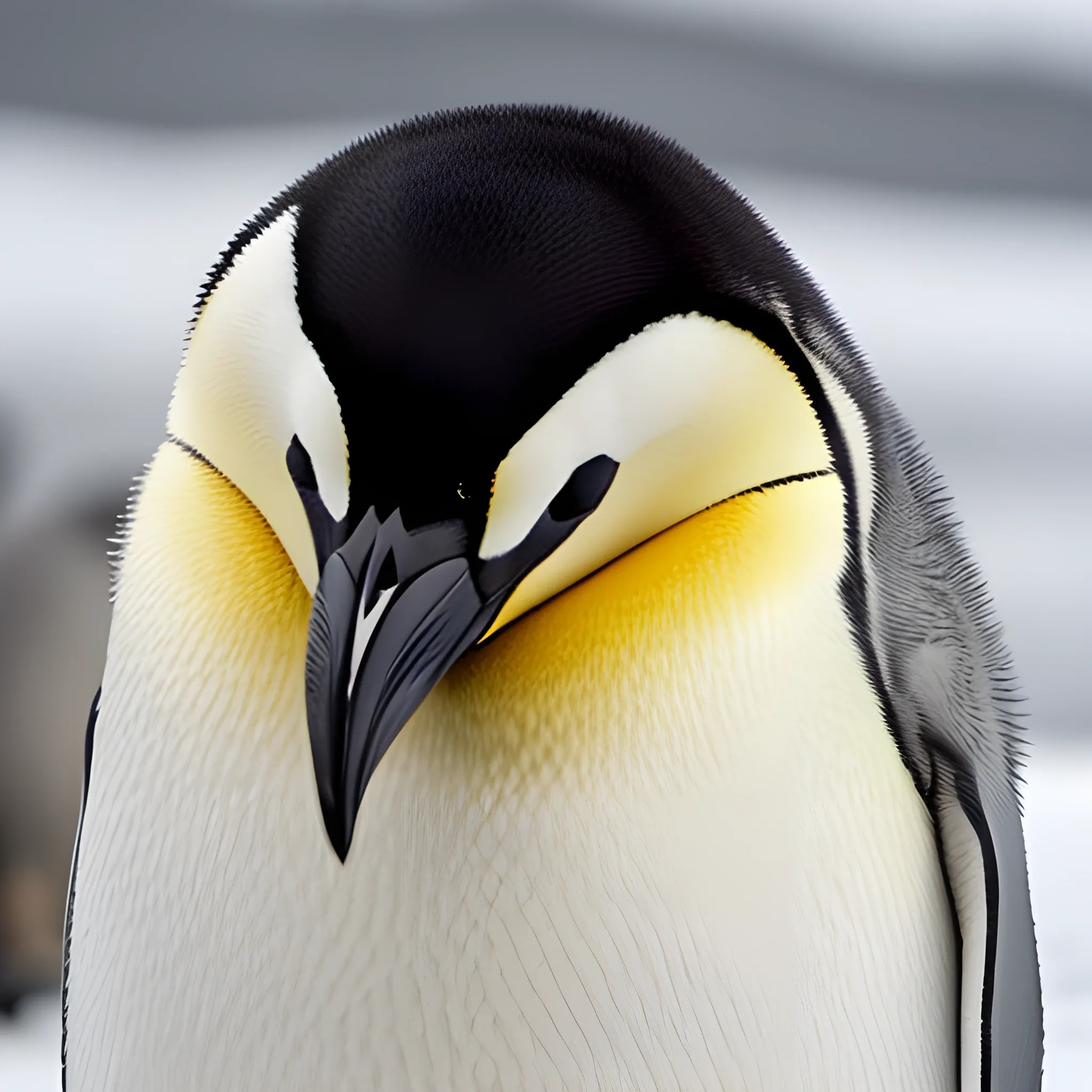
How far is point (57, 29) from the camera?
2.26 m

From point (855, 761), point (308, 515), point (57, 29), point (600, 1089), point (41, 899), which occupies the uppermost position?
point (57, 29)

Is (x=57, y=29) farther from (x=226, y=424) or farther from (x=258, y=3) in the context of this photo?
(x=226, y=424)

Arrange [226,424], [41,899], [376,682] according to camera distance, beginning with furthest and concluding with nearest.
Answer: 1. [41,899]
2. [226,424]
3. [376,682]

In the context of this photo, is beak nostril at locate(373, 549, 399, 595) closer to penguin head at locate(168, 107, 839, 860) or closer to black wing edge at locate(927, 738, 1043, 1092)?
penguin head at locate(168, 107, 839, 860)

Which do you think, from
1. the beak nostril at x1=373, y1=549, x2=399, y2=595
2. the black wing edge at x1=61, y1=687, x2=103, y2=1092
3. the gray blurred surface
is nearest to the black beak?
the beak nostril at x1=373, y1=549, x2=399, y2=595

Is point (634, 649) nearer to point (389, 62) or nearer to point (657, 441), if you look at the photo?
point (657, 441)

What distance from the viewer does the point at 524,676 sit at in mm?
492

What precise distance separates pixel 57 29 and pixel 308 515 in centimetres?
220

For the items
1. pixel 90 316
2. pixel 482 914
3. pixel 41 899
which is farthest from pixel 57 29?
pixel 482 914

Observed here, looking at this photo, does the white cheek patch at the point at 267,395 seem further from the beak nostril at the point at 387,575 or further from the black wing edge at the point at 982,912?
the black wing edge at the point at 982,912

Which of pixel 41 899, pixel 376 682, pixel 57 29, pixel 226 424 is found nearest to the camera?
pixel 376 682

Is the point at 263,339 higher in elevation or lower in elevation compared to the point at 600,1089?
higher

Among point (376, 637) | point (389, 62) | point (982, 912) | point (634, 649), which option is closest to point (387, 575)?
point (376, 637)

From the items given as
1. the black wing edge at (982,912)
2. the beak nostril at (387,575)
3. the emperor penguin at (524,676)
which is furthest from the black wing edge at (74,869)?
the black wing edge at (982,912)
